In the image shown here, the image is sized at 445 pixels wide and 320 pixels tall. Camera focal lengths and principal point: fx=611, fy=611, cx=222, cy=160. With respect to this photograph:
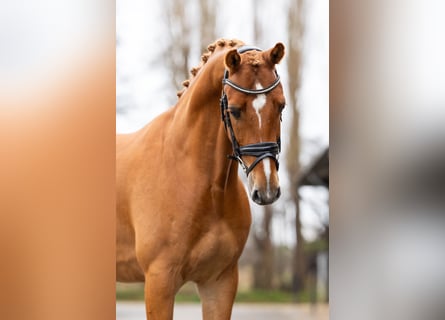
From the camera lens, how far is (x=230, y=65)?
2498 mm

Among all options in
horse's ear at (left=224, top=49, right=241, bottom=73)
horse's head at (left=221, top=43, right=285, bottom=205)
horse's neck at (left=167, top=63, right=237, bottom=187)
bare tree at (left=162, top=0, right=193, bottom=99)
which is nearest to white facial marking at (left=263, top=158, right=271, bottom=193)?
horse's head at (left=221, top=43, right=285, bottom=205)

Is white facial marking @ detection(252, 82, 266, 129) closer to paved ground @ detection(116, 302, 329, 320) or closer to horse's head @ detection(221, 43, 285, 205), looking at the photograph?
horse's head @ detection(221, 43, 285, 205)

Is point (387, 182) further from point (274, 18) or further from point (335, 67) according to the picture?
point (274, 18)

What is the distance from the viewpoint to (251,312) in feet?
10.1

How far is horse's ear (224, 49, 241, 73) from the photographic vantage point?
8.13ft

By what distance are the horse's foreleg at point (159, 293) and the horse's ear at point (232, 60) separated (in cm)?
93

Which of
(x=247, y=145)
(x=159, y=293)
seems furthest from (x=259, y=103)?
(x=159, y=293)

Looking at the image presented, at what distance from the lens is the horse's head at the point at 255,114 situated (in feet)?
7.91

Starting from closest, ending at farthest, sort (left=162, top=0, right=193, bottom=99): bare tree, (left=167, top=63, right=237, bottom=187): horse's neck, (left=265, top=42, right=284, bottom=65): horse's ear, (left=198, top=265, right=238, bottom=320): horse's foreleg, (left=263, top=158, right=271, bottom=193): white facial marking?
(left=263, top=158, right=271, bottom=193): white facial marking, (left=265, top=42, right=284, bottom=65): horse's ear, (left=167, top=63, right=237, bottom=187): horse's neck, (left=198, top=265, right=238, bottom=320): horse's foreleg, (left=162, top=0, right=193, bottom=99): bare tree

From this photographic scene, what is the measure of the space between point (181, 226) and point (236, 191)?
0.31 meters

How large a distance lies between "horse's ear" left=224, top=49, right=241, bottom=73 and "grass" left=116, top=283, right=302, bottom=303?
103cm

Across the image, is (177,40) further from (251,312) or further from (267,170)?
(251,312)

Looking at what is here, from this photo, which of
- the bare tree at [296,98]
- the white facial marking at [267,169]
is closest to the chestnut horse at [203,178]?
the white facial marking at [267,169]

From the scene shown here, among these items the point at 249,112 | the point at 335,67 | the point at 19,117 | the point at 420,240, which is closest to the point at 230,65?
the point at 249,112
